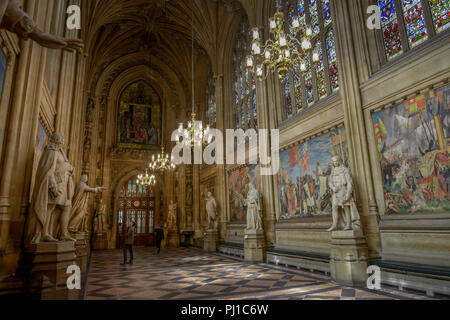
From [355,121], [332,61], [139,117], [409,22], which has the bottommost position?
[355,121]

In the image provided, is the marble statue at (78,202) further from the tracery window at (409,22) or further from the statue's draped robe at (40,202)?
the tracery window at (409,22)

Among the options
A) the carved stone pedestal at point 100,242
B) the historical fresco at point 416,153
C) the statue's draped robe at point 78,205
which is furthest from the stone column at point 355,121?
the carved stone pedestal at point 100,242

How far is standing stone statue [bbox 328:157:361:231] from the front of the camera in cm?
662

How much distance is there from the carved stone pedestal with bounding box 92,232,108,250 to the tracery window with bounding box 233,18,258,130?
32.9 ft

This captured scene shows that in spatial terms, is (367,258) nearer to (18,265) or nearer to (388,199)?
(388,199)

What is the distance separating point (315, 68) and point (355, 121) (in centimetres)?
298

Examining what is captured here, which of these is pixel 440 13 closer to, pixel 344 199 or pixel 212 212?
pixel 344 199

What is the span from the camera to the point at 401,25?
23.0ft

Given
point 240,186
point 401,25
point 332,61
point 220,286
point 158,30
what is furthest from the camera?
point 158,30

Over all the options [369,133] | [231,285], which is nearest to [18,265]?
[231,285]

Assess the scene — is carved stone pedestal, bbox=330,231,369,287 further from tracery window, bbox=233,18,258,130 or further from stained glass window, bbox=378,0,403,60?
tracery window, bbox=233,18,258,130

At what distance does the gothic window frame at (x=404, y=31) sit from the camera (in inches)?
248

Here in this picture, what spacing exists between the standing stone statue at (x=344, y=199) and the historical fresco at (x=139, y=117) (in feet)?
50.6

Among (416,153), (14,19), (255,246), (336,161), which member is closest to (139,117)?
(255,246)
